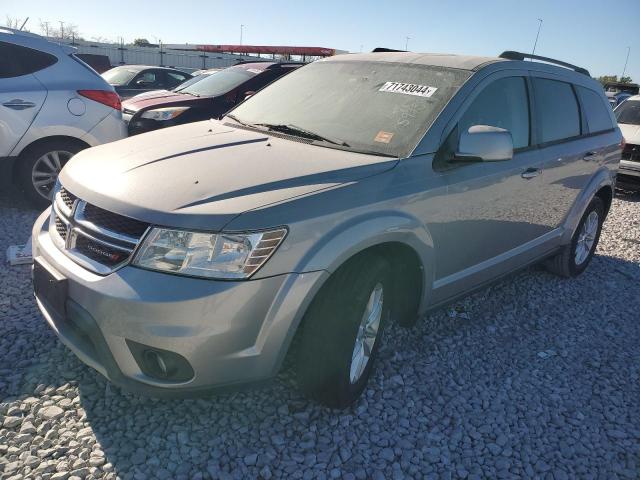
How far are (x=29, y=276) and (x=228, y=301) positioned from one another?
99.1 inches

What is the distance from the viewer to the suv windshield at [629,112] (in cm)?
954

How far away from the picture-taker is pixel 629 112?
966 cm

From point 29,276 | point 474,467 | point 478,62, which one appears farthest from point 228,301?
point 29,276

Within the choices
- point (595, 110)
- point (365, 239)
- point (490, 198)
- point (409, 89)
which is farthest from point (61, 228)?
point (595, 110)

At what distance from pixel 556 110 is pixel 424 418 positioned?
259cm

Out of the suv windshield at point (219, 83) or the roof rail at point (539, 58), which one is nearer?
the roof rail at point (539, 58)

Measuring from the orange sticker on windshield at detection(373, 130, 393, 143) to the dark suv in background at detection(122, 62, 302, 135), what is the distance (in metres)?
4.57

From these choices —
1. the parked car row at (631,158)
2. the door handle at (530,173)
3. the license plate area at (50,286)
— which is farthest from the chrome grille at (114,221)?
the parked car row at (631,158)

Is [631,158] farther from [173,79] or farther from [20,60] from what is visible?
[173,79]

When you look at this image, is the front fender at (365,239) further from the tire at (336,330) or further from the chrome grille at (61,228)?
the chrome grille at (61,228)

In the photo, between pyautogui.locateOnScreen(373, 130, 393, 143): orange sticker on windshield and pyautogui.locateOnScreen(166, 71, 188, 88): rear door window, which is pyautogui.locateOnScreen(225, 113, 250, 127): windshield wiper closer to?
pyautogui.locateOnScreen(373, 130, 393, 143): orange sticker on windshield

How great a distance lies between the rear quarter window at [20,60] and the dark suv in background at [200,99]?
5.85ft

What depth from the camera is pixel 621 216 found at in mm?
7727

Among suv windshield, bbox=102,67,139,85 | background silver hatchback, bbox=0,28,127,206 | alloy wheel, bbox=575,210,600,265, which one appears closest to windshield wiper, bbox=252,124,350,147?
background silver hatchback, bbox=0,28,127,206
